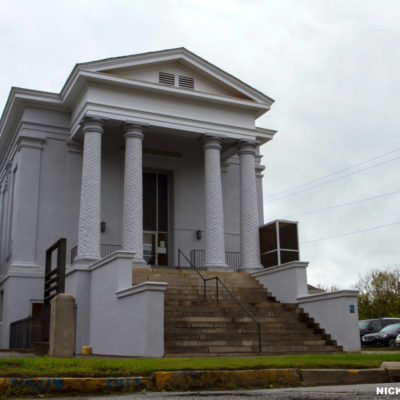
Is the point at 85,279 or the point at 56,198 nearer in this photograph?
the point at 85,279

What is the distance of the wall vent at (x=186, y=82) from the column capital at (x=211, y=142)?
2614mm

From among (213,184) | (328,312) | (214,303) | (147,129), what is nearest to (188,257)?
(213,184)

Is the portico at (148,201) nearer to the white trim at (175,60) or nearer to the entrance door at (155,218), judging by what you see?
the entrance door at (155,218)

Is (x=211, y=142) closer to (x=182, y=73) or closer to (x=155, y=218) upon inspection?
(x=182, y=73)

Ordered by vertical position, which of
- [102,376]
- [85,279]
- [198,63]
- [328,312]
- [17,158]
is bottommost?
[102,376]

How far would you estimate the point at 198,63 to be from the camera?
88.5 ft

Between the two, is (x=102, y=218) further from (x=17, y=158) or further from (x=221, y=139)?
(x=221, y=139)

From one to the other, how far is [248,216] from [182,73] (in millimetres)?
7323

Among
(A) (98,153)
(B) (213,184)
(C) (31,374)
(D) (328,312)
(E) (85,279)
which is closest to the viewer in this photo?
(C) (31,374)

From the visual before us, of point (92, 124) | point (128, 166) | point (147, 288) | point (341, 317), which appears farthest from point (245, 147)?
point (147, 288)

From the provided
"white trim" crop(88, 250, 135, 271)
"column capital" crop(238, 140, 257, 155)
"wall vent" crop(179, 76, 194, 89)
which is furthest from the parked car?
"white trim" crop(88, 250, 135, 271)

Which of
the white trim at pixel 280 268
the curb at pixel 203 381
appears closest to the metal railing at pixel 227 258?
the white trim at pixel 280 268

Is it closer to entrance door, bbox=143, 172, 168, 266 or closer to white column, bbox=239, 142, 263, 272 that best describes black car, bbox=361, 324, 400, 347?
Result: white column, bbox=239, 142, 263, 272

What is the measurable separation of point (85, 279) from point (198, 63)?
37.3ft
